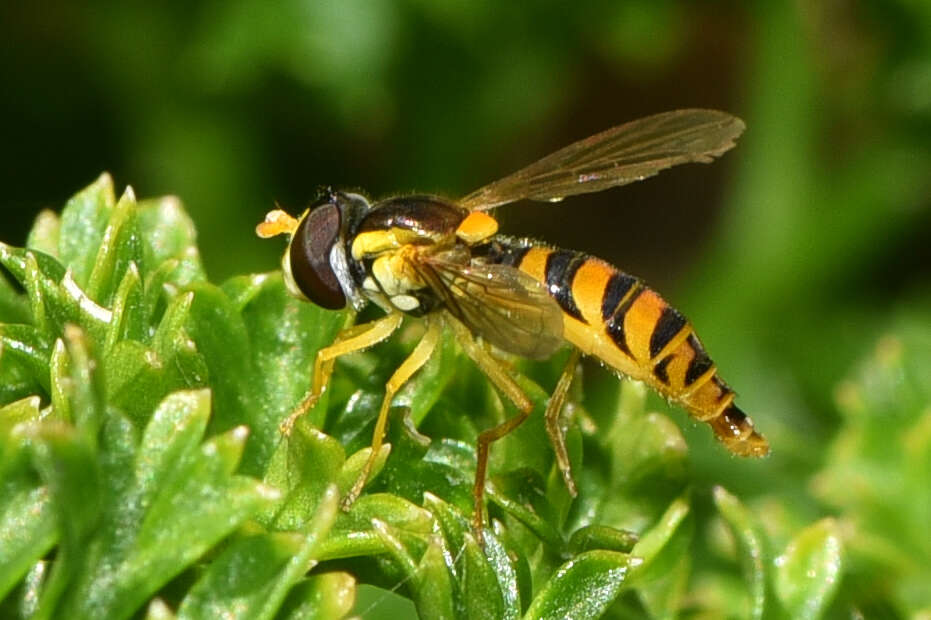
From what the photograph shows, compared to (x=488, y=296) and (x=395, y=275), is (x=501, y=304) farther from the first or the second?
(x=395, y=275)

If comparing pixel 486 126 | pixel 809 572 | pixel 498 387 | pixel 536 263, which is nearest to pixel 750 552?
pixel 809 572

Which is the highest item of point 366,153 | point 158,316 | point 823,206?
point 366,153

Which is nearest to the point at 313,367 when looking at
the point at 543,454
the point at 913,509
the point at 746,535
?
the point at 543,454

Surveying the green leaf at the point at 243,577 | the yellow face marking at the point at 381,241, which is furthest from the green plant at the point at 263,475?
the yellow face marking at the point at 381,241

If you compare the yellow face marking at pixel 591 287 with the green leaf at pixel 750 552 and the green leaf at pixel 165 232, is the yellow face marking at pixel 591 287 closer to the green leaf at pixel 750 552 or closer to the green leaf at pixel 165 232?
the green leaf at pixel 750 552

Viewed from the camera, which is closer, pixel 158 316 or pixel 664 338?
pixel 158 316

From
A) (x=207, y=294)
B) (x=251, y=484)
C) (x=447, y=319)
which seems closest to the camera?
(x=251, y=484)

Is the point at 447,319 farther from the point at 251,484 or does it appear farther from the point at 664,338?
the point at 251,484

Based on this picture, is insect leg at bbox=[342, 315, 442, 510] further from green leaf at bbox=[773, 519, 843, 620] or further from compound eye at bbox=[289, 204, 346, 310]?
green leaf at bbox=[773, 519, 843, 620]
